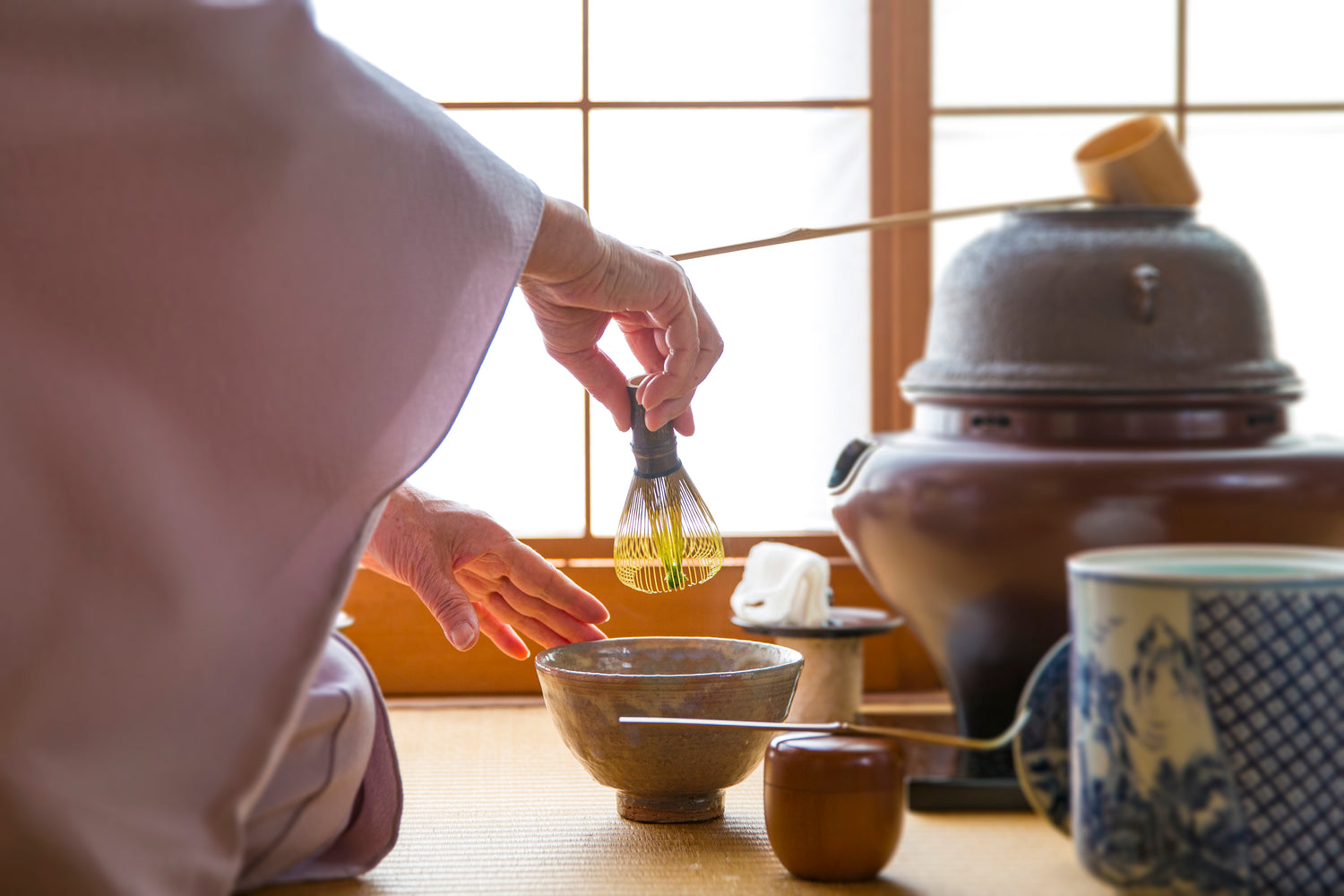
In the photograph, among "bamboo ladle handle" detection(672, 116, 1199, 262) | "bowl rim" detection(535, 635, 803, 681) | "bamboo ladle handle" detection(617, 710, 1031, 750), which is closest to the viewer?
"bamboo ladle handle" detection(617, 710, 1031, 750)

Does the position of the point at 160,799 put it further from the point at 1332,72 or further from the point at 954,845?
the point at 1332,72

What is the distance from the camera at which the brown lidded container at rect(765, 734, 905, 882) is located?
814 mm

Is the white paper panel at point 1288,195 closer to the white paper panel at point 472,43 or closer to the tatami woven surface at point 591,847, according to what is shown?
the white paper panel at point 472,43

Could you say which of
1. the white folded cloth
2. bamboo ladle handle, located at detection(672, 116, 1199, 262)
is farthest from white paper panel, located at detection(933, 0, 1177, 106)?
bamboo ladle handle, located at detection(672, 116, 1199, 262)

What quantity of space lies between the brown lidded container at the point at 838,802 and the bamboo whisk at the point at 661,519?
41 centimetres

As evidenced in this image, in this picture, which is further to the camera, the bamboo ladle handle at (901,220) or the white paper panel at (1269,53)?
the white paper panel at (1269,53)

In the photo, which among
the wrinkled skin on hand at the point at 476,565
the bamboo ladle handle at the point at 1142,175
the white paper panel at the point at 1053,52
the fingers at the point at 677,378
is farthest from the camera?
the white paper panel at the point at 1053,52

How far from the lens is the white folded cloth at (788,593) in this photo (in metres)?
1.50

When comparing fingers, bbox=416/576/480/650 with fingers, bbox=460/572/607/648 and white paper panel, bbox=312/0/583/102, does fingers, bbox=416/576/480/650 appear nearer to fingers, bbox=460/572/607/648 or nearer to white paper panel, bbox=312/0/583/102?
fingers, bbox=460/572/607/648

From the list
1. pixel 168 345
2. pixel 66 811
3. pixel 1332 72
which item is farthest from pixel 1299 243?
pixel 66 811

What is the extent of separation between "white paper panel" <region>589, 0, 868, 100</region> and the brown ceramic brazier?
1.10 meters

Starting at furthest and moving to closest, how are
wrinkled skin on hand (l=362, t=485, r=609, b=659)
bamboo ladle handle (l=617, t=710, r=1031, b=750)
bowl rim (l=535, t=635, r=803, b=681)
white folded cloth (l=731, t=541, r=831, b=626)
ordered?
white folded cloth (l=731, t=541, r=831, b=626), wrinkled skin on hand (l=362, t=485, r=609, b=659), bowl rim (l=535, t=635, r=803, b=681), bamboo ladle handle (l=617, t=710, r=1031, b=750)

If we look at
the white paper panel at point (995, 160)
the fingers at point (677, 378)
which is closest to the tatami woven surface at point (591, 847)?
the fingers at point (677, 378)

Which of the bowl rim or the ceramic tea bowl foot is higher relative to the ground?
the bowl rim
